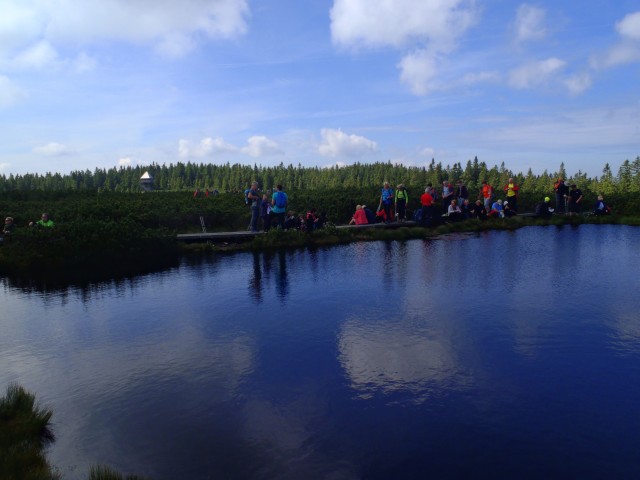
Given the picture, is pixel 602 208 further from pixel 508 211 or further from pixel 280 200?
pixel 280 200

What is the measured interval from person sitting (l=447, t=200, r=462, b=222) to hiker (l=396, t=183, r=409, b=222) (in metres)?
2.72

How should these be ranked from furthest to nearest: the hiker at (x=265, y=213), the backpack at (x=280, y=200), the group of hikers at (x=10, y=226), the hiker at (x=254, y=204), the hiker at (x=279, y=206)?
the hiker at (x=265, y=213) < the hiker at (x=279, y=206) < the backpack at (x=280, y=200) < the hiker at (x=254, y=204) < the group of hikers at (x=10, y=226)

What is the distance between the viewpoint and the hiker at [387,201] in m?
29.1

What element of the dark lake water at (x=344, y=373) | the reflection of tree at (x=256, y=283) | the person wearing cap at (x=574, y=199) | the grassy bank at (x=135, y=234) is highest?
the person wearing cap at (x=574, y=199)

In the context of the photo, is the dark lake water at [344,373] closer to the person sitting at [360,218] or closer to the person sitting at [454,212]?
the person sitting at [360,218]

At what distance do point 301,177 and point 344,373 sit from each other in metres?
143

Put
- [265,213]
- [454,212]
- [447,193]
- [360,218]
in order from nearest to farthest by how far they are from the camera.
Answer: [265,213], [360,218], [454,212], [447,193]

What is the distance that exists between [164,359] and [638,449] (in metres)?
8.39

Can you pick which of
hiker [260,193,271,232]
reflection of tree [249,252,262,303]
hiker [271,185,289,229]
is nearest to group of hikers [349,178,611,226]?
hiker [271,185,289,229]

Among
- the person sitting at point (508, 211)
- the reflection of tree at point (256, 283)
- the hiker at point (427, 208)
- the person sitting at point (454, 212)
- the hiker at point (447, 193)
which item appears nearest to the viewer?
the reflection of tree at point (256, 283)

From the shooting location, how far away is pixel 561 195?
32.9 meters

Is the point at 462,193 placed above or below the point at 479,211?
above

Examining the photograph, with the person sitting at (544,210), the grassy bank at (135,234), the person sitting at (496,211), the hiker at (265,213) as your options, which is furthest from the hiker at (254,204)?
the person sitting at (544,210)

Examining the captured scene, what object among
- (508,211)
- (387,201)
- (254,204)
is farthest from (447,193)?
(254,204)
